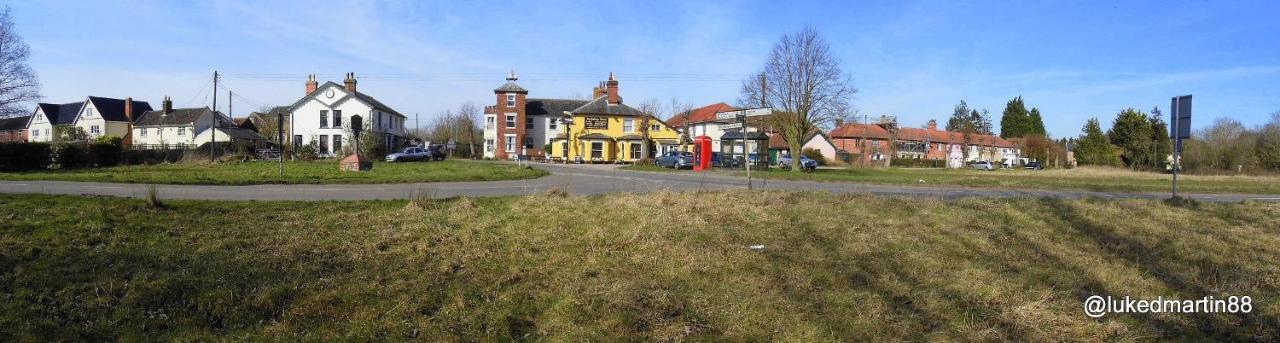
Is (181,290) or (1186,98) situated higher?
(1186,98)

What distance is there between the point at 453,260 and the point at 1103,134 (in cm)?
7167

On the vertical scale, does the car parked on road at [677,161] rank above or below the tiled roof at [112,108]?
below

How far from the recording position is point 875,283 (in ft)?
20.5

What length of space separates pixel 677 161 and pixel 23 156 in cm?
3144

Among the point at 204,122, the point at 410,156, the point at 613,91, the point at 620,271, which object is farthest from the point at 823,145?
the point at 620,271

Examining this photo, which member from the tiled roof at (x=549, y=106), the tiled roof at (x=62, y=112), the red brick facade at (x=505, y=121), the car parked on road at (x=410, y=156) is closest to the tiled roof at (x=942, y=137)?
the tiled roof at (x=549, y=106)

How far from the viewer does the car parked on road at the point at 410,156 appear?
45000mm

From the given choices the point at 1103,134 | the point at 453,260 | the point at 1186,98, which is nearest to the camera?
the point at 453,260

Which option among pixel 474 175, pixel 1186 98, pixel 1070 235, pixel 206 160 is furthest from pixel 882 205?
pixel 206 160

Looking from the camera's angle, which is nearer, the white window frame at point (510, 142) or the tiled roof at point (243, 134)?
the tiled roof at point (243, 134)

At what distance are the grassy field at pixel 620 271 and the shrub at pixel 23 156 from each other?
76.5 ft

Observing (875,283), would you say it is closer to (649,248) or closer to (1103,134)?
(649,248)

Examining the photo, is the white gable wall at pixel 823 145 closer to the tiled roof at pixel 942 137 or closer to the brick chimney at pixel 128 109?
the tiled roof at pixel 942 137

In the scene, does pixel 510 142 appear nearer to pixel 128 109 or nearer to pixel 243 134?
pixel 243 134
